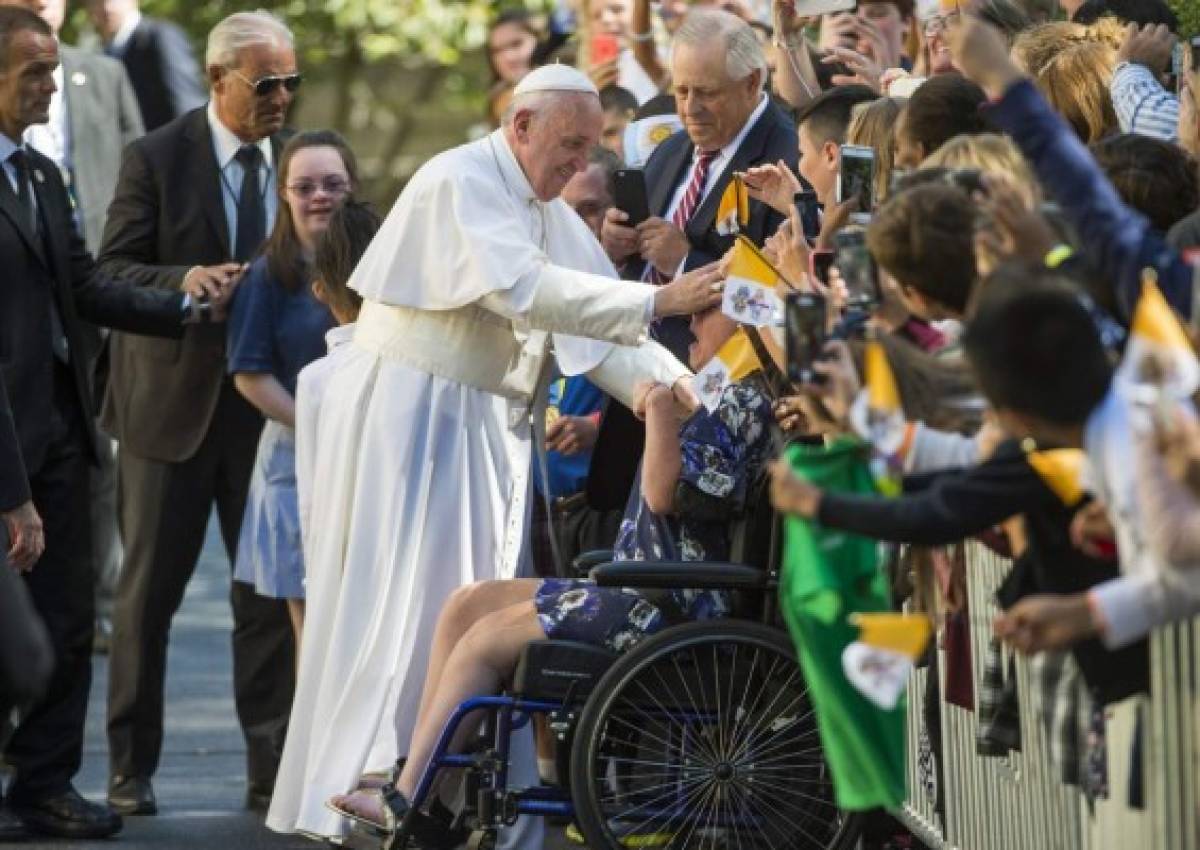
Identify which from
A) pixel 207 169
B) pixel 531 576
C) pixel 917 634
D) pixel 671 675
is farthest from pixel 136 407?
pixel 917 634

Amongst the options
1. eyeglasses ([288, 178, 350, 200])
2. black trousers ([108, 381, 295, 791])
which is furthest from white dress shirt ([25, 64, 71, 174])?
eyeglasses ([288, 178, 350, 200])

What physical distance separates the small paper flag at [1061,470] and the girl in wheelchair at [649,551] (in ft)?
8.14

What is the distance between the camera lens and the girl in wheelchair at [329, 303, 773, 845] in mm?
7715

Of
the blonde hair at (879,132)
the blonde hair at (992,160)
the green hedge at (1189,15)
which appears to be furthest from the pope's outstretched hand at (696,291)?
the blonde hair at (992,160)

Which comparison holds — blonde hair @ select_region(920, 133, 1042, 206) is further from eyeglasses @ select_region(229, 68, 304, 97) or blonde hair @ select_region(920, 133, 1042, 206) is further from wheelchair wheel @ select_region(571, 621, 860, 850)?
eyeglasses @ select_region(229, 68, 304, 97)

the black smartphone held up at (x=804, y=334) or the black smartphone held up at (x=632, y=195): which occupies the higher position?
Result: the black smartphone held up at (x=632, y=195)

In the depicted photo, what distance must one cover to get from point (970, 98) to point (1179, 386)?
242cm

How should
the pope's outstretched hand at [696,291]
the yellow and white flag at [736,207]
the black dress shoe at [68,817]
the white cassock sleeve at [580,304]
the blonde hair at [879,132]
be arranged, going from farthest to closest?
the black dress shoe at [68,817] → the yellow and white flag at [736,207] → the white cassock sleeve at [580,304] → the pope's outstretched hand at [696,291] → the blonde hair at [879,132]

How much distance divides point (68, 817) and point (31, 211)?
Answer: 1.86 meters

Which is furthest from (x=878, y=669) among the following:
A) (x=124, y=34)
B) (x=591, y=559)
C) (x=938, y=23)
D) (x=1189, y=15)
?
(x=124, y=34)

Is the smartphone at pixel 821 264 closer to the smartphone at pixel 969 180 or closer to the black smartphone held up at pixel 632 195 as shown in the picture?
the smartphone at pixel 969 180

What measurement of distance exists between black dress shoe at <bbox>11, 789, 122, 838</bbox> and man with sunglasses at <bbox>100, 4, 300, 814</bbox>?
65 centimetres

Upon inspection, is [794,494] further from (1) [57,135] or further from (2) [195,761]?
(1) [57,135]

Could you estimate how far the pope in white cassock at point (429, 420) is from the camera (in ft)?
Result: 28.5
